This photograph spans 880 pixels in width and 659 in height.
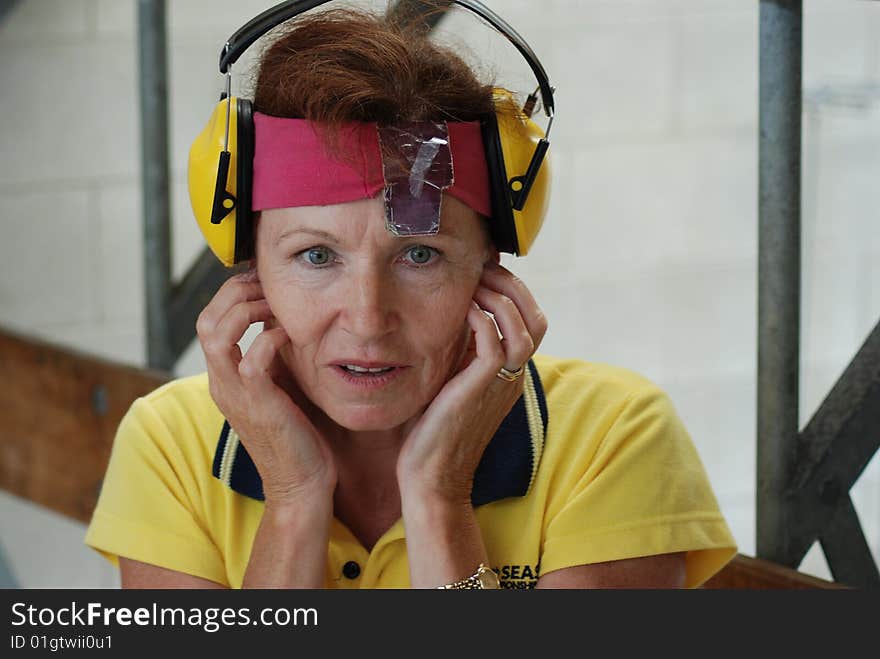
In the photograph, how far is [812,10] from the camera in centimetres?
306

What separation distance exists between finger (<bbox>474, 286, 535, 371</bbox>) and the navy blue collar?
9 cm

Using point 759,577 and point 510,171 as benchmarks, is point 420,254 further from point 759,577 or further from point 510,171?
point 759,577

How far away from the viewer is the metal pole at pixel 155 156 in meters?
1.94

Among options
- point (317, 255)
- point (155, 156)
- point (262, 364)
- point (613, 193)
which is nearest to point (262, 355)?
point (262, 364)

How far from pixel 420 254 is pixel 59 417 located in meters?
1.23

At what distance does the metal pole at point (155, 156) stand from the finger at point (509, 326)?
947mm

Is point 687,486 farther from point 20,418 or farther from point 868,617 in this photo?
point 20,418

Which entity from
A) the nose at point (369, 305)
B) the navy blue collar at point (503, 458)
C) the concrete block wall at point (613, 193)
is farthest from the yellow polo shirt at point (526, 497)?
the concrete block wall at point (613, 193)

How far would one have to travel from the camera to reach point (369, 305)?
108 centimetres

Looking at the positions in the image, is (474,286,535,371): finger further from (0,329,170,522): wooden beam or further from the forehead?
(0,329,170,522): wooden beam

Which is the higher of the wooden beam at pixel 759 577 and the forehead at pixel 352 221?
the forehead at pixel 352 221

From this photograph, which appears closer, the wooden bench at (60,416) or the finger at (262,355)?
the finger at (262,355)

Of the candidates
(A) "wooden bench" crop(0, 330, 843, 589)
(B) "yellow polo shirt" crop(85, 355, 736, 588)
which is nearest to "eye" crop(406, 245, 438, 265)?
(B) "yellow polo shirt" crop(85, 355, 736, 588)

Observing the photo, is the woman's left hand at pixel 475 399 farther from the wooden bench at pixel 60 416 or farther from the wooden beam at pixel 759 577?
the wooden bench at pixel 60 416
